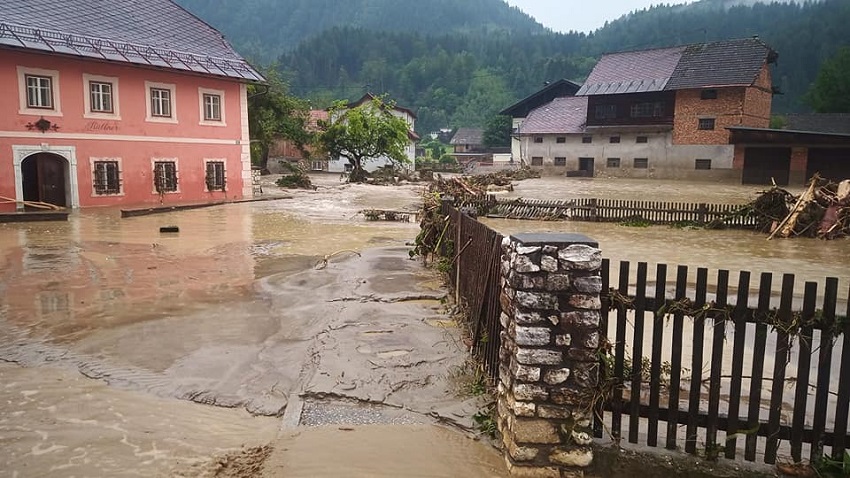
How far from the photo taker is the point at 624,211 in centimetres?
2089

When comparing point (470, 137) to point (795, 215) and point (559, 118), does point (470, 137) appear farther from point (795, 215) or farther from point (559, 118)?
point (795, 215)

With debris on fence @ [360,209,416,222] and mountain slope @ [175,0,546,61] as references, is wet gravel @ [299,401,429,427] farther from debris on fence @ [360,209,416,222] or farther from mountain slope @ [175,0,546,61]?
mountain slope @ [175,0,546,61]

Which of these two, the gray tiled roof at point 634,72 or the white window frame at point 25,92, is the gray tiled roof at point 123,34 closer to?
the white window frame at point 25,92

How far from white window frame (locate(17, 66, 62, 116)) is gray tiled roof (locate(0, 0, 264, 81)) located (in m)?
1.03

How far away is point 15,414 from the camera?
5.14 m

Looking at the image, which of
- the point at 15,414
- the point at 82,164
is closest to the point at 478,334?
the point at 15,414

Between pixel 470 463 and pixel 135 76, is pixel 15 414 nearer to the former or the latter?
pixel 470 463

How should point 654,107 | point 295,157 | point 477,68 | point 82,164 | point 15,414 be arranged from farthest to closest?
point 477,68 < point 295,157 < point 654,107 < point 82,164 < point 15,414

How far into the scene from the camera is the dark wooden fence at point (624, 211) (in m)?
19.4

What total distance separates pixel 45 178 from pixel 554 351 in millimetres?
25356

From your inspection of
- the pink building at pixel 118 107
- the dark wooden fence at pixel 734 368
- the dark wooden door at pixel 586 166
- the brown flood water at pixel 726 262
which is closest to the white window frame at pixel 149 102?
the pink building at pixel 118 107

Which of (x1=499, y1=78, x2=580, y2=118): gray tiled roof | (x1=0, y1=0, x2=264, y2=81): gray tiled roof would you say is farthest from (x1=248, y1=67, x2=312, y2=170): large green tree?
(x1=499, y1=78, x2=580, y2=118): gray tiled roof

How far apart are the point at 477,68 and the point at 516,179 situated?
9230 centimetres

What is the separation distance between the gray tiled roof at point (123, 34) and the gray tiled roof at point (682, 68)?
28869mm
